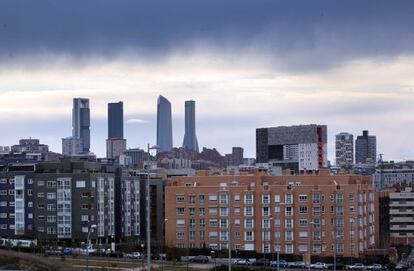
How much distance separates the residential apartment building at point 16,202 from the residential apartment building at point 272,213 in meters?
17.7

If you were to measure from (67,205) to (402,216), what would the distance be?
2354 inches

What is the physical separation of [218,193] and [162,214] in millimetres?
15677

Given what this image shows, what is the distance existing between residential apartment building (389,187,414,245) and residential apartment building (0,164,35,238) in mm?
60881

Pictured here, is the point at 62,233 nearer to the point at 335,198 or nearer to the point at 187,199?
the point at 187,199

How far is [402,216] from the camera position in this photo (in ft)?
470

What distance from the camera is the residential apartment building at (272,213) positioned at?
335ft

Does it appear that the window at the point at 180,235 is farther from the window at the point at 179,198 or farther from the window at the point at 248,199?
the window at the point at 248,199

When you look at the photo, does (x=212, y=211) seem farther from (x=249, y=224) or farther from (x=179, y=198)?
(x=249, y=224)

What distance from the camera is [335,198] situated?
102 m

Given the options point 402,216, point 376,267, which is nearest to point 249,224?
point 376,267

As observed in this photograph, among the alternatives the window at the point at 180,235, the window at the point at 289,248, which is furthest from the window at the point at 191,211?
the window at the point at 289,248

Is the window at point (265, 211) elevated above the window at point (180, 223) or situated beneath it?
elevated above

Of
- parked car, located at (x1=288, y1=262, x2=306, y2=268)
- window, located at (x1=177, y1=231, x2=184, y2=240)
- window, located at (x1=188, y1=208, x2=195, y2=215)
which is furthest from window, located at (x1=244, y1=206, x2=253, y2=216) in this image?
parked car, located at (x1=288, y1=262, x2=306, y2=268)

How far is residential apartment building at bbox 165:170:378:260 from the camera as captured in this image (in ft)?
335
